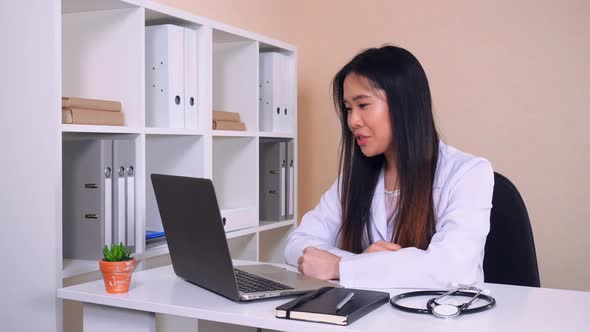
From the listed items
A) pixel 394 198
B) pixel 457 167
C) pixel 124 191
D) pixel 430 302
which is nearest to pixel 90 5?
pixel 124 191

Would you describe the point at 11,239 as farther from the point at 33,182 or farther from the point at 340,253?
the point at 340,253

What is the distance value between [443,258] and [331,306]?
0.39 meters

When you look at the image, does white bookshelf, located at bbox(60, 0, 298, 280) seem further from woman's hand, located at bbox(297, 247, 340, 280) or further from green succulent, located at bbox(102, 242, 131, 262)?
woman's hand, located at bbox(297, 247, 340, 280)

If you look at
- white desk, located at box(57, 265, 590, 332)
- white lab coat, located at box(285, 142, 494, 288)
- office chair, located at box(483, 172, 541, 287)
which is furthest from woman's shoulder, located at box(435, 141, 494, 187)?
white desk, located at box(57, 265, 590, 332)

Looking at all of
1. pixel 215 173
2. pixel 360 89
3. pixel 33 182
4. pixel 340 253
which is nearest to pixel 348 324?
pixel 340 253

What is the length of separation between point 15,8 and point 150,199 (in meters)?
0.76

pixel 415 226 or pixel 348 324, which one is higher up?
pixel 415 226

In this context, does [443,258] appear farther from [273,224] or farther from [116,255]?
[273,224]

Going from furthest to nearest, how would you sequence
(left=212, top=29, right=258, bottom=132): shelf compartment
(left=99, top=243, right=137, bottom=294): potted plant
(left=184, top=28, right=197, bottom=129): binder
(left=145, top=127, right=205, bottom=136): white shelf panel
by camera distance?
(left=212, top=29, right=258, bottom=132): shelf compartment
(left=184, top=28, right=197, bottom=129): binder
(left=145, top=127, right=205, bottom=136): white shelf panel
(left=99, top=243, right=137, bottom=294): potted plant

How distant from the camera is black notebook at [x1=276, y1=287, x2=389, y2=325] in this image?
49.3 inches

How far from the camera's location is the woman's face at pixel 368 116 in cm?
187

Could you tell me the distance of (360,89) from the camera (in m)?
1.88

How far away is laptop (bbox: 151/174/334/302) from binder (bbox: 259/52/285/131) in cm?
123

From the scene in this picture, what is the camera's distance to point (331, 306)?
1310 mm
